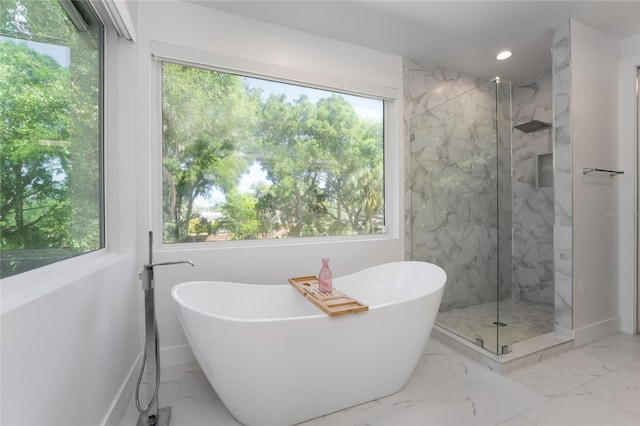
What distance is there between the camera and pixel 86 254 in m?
1.46

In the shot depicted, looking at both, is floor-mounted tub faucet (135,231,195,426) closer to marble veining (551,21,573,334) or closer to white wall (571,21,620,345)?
marble veining (551,21,573,334)

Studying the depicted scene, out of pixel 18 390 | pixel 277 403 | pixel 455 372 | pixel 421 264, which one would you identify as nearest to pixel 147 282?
pixel 18 390

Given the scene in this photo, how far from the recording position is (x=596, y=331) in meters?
2.41

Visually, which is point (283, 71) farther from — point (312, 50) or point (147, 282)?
point (147, 282)

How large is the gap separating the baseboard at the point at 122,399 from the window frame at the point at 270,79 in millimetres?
817

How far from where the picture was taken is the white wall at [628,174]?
2.50 m

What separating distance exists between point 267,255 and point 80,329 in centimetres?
126

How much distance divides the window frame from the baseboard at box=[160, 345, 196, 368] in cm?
74

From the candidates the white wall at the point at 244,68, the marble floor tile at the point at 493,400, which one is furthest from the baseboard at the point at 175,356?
the marble floor tile at the point at 493,400

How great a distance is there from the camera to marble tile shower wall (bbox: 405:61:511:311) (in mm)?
2477

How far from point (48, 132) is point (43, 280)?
602mm

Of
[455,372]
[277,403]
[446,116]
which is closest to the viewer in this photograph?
[277,403]

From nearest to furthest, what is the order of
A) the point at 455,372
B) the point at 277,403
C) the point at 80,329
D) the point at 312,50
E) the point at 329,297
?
the point at 80,329, the point at 277,403, the point at 329,297, the point at 455,372, the point at 312,50

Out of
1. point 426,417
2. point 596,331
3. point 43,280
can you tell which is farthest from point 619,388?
point 43,280
